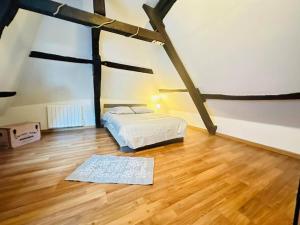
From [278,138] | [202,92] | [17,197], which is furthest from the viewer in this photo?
[202,92]

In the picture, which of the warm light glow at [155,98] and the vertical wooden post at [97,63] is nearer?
the vertical wooden post at [97,63]

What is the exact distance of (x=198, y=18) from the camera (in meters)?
2.54

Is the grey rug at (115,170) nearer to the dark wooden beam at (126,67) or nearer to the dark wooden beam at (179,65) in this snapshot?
the dark wooden beam at (179,65)

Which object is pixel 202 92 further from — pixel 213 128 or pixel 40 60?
pixel 40 60

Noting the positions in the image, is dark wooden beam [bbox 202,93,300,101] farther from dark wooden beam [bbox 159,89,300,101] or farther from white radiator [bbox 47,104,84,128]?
white radiator [bbox 47,104,84,128]

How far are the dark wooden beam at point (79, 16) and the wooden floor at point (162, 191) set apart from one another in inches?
72.0

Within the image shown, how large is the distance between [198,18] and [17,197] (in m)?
3.07

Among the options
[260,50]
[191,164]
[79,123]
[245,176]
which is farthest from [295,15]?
[79,123]

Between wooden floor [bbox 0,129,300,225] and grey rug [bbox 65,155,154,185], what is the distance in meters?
0.09

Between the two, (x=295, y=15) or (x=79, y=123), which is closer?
(x=295, y=15)

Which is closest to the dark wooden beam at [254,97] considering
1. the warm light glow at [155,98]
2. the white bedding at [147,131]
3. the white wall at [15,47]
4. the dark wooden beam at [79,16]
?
the white bedding at [147,131]

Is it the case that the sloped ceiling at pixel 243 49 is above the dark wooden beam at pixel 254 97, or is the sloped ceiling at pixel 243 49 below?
above

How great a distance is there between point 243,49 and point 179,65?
4.15 feet

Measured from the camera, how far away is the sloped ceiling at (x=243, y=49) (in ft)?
6.14
